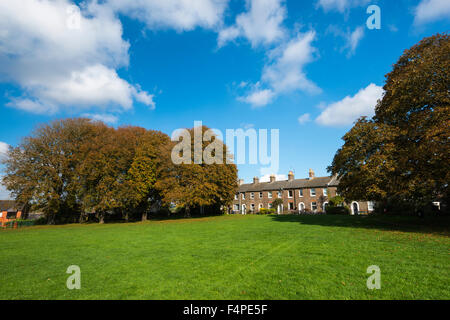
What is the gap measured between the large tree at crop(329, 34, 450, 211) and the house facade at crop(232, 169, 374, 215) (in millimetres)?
25984

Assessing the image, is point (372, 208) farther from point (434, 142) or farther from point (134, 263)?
point (134, 263)

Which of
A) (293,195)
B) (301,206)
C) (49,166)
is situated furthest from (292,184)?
(49,166)

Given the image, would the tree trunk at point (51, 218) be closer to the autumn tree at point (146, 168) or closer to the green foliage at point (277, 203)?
the autumn tree at point (146, 168)

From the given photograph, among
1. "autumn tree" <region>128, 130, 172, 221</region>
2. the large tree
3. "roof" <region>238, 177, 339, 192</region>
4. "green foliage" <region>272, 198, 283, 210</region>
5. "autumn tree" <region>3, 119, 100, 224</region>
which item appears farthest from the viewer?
"green foliage" <region>272, 198, 283, 210</region>

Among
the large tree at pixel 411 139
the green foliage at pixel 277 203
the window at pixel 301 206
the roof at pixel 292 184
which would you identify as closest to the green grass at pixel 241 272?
the large tree at pixel 411 139

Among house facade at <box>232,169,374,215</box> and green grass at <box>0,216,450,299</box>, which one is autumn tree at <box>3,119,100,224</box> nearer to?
green grass at <box>0,216,450,299</box>

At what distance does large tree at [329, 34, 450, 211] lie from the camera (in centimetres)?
1390

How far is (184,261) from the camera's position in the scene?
26.8 feet

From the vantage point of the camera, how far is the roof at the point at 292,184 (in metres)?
44.6

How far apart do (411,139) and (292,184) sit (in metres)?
34.7

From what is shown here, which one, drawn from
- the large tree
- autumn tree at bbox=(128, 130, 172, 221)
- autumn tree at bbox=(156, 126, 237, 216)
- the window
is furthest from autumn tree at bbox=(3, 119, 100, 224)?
the window

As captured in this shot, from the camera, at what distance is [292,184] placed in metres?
50.2

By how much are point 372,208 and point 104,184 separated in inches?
1741
